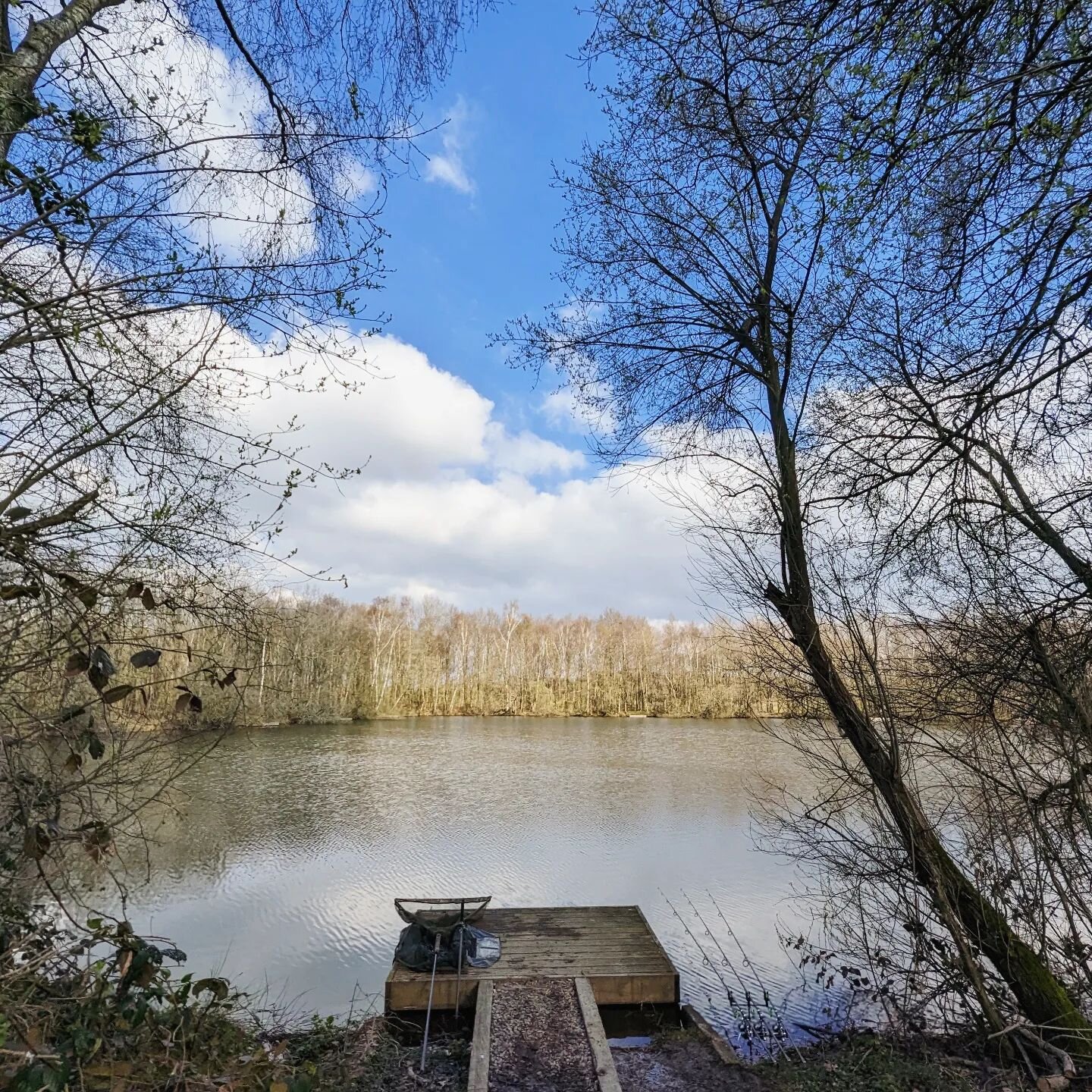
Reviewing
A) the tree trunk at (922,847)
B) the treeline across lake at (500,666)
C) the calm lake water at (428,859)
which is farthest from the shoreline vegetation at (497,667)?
the tree trunk at (922,847)

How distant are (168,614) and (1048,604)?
3.73 meters

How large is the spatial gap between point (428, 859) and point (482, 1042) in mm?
5036

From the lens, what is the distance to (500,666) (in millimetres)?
38156

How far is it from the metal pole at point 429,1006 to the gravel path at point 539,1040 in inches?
16.1

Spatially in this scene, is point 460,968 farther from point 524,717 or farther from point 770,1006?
point 524,717

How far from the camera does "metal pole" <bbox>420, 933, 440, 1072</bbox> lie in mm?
4066

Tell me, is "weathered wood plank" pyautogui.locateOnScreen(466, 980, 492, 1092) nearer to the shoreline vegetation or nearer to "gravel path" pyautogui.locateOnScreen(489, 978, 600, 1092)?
"gravel path" pyautogui.locateOnScreen(489, 978, 600, 1092)

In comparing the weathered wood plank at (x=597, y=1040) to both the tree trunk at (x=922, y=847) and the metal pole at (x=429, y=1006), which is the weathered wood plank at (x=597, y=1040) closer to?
the metal pole at (x=429, y=1006)

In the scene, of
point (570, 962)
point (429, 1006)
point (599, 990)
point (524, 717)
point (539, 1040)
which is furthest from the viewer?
point (524, 717)

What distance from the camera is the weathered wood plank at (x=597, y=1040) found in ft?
11.5

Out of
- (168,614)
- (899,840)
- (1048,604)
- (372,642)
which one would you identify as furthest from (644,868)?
(372,642)

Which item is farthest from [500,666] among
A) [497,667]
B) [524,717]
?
[524,717]

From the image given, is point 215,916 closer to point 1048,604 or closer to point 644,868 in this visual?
point 644,868

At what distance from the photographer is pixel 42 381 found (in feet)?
7.57
